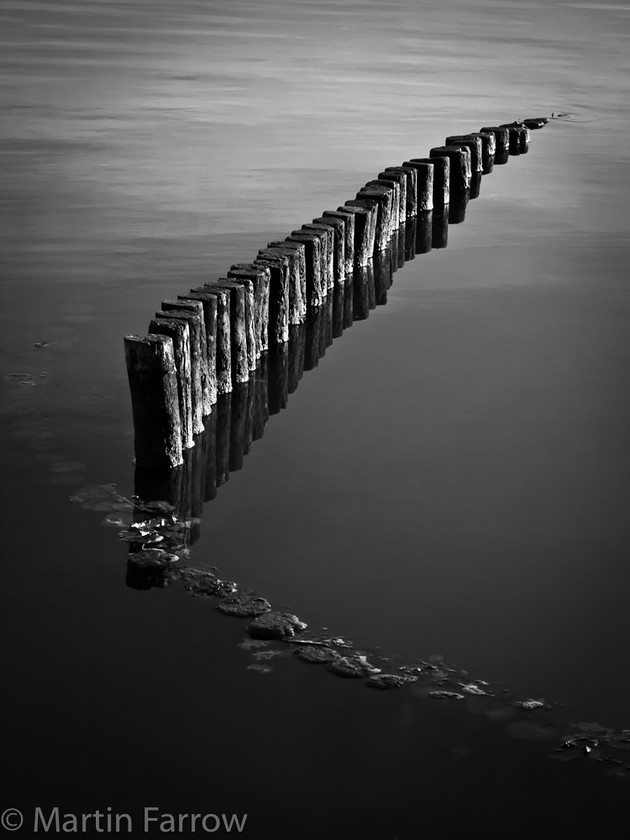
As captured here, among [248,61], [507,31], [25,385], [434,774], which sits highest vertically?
[507,31]

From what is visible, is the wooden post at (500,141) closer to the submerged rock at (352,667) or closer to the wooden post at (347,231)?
the wooden post at (347,231)

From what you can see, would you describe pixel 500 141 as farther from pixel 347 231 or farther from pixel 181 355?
pixel 181 355

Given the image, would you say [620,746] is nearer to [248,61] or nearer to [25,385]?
[25,385]

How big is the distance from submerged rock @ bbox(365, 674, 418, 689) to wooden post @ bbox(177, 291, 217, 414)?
3.41 meters

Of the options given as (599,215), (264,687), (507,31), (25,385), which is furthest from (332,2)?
(264,687)

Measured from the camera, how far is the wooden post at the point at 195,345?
8.62 meters

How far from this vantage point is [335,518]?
26.5ft

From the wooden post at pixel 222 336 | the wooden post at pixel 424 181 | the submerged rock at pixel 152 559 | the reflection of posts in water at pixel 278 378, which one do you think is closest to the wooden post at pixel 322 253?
the reflection of posts in water at pixel 278 378

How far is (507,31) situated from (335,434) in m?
39.1

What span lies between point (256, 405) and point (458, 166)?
884 cm

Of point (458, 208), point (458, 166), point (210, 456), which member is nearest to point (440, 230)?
point (458, 208)

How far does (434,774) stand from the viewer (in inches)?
224

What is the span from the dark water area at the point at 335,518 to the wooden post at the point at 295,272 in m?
0.46

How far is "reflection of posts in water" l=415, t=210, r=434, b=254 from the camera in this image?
1518 centimetres
